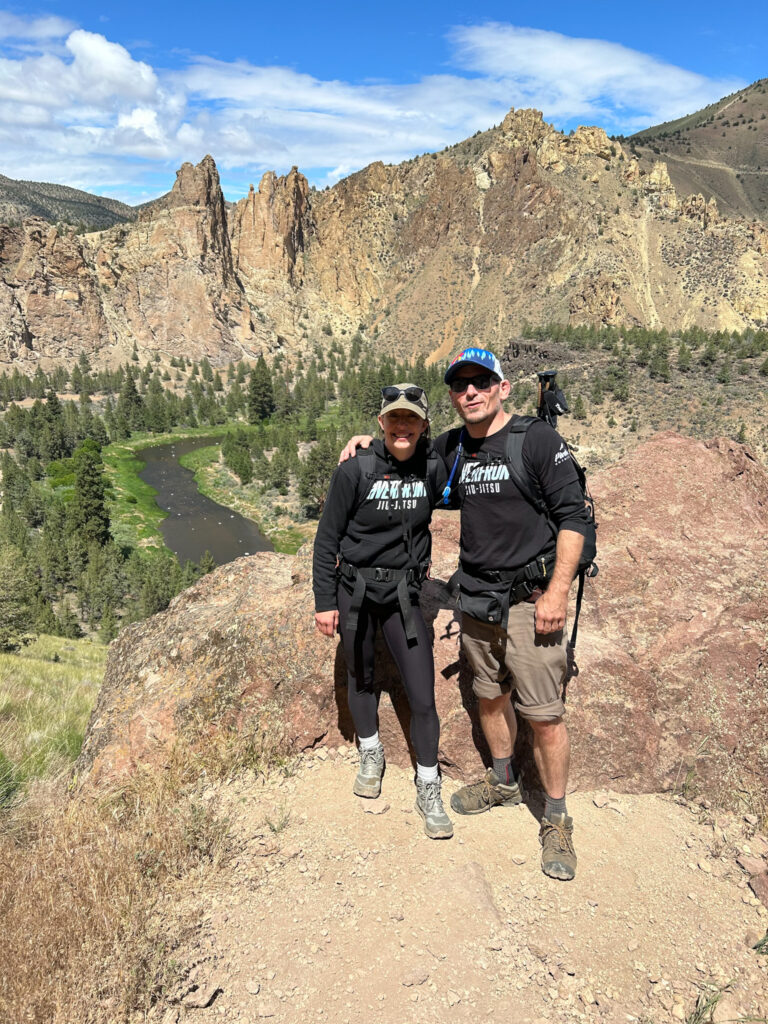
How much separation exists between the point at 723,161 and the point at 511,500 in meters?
238

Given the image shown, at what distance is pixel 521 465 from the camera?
147 inches

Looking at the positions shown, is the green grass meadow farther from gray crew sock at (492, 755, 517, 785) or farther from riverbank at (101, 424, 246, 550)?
riverbank at (101, 424, 246, 550)

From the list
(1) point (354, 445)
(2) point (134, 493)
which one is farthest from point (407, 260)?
(1) point (354, 445)

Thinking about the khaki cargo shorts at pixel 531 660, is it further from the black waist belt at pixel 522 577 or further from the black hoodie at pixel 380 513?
the black hoodie at pixel 380 513

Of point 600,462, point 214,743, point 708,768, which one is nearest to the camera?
point 708,768

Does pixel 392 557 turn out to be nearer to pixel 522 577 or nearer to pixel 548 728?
pixel 522 577

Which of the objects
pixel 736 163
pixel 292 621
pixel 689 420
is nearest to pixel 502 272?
pixel 689 420

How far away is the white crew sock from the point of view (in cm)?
475

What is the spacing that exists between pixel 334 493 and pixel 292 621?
206cm

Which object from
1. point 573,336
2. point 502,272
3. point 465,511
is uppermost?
point 502,272

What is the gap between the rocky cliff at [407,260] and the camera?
94375 mm

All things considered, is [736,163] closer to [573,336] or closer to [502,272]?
[502,272]

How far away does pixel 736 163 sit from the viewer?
181 m

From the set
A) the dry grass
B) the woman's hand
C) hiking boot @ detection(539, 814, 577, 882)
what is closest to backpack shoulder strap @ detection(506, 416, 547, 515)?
the woman's hand
